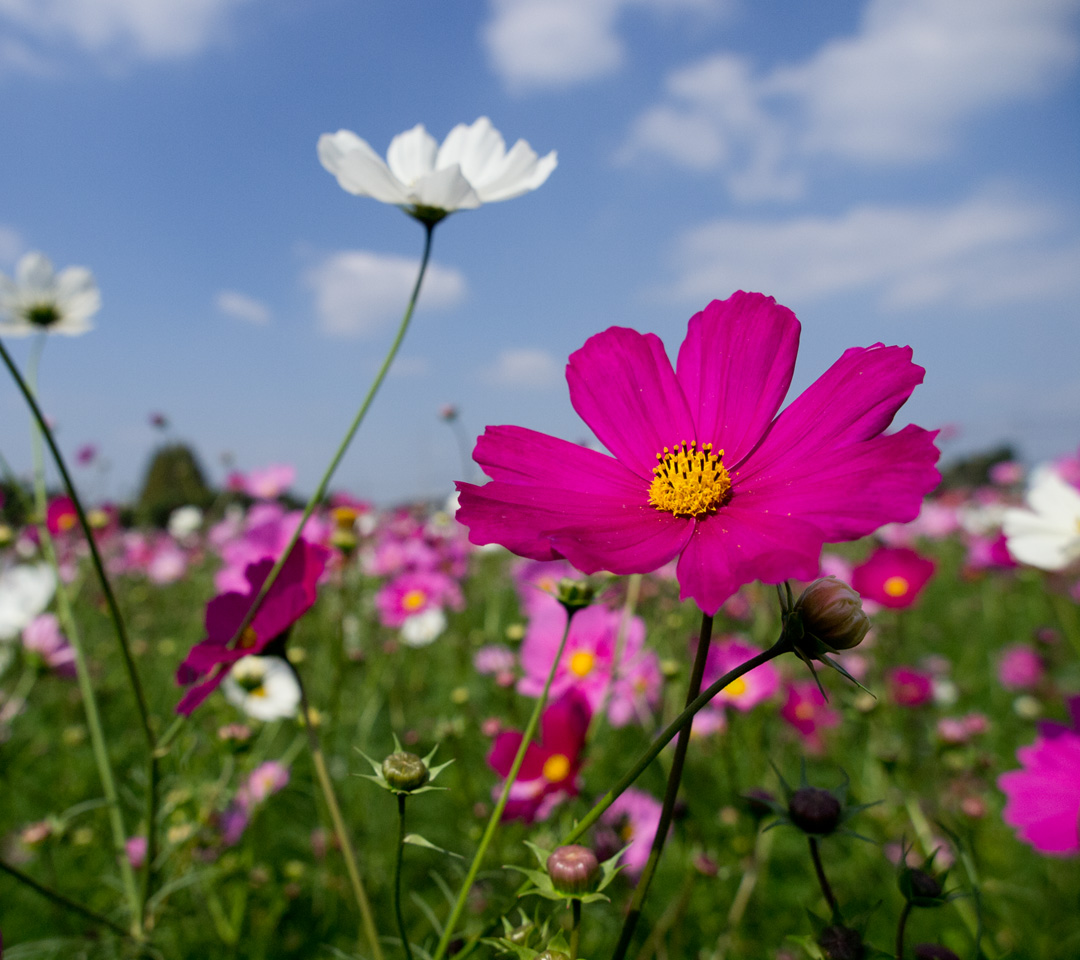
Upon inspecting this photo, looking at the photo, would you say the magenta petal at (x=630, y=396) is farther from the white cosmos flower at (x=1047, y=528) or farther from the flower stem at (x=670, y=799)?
the white cosmos flower at (x=1047, y=528)

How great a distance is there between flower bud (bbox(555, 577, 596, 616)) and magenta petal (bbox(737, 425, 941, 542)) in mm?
155

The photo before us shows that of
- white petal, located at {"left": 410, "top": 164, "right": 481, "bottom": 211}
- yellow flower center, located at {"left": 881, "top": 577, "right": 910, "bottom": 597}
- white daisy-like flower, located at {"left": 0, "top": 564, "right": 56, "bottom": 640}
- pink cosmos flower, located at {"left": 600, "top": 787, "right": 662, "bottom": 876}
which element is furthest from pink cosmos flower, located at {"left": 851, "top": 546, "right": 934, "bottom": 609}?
white daisy-like flower, located at {"left": 0, "top": 564, "right": 56, "bottom": 640}

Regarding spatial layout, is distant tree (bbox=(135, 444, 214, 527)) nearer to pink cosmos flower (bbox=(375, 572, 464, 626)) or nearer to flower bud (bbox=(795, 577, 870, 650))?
pink cosmos flower (bbox=(375, 572, 464, 626))

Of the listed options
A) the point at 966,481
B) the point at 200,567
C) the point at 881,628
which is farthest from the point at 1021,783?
the point at 966,481

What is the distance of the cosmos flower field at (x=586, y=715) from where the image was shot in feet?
1.18

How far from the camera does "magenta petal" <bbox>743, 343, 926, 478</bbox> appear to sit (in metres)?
0.37

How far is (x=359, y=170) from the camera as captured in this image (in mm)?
528

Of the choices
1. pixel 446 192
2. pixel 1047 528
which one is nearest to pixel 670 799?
pixel 446 192

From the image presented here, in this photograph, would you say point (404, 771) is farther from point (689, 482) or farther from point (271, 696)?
point (271, 696)

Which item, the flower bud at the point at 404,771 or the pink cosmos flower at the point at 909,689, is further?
the pink cosmos flower at the point at 909,689

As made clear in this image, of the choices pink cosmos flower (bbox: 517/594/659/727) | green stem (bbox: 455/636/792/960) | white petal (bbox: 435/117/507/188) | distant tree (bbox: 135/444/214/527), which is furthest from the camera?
distant tree (bbox: 135/444/214/527)

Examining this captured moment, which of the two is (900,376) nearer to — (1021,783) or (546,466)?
(546,466)

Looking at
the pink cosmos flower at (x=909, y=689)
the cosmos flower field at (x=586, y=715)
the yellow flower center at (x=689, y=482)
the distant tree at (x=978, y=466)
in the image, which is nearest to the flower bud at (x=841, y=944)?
the cosmos flower field at (x=586, y=715)

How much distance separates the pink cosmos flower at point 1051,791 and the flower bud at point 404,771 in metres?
0.51
